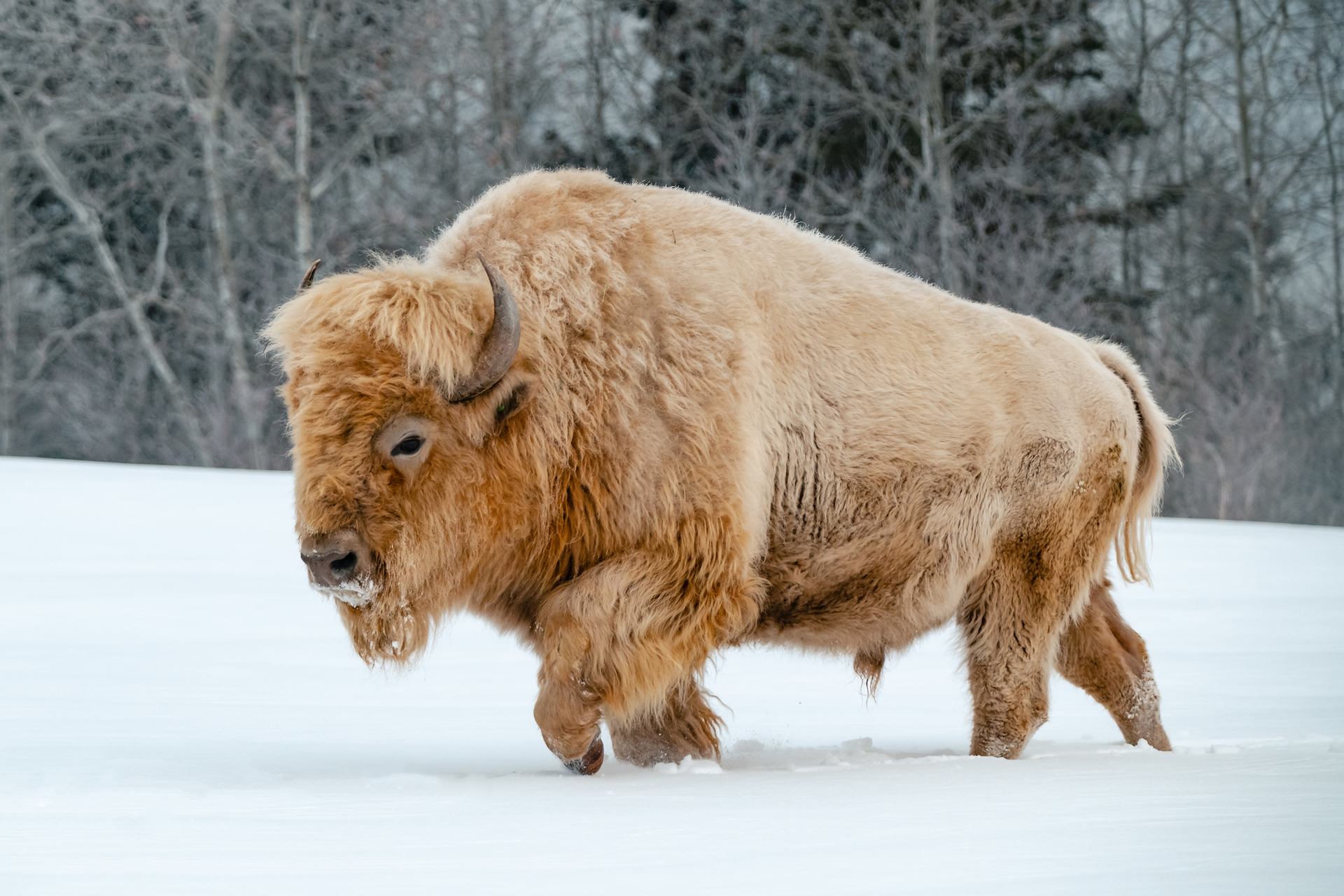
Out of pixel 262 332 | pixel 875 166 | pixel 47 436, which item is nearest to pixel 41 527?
pixel 262 332

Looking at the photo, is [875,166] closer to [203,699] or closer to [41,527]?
[41,527]

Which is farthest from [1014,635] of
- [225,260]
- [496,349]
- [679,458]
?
[225,260]

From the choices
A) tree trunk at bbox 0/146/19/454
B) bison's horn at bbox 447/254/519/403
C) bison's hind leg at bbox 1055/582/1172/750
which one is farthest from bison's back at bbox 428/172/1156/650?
tree trunk at bbox 0/146/19/454

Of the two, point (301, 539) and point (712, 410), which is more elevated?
point (712, 410)

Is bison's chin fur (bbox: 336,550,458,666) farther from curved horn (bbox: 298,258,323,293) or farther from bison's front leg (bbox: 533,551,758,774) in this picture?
curved horn (bbox: 298,258,323,293)

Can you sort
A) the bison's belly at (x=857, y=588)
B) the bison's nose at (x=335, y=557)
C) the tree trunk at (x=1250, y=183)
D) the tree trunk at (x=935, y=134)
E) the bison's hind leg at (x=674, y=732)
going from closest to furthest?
the bison's nose at (x=335, y=557) < the bison's hind leg at (x=674, y=732) < the bison's belly at (x=857, y=588) < the tree trunk at (x=935, y=134) < the tree trunk at (x=1250, y=183)

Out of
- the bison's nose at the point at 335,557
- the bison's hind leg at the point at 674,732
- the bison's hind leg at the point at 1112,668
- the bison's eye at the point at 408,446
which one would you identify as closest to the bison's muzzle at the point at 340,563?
the bison's nose at the point at 335,557

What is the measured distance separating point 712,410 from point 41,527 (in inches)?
321

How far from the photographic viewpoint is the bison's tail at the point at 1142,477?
611cm

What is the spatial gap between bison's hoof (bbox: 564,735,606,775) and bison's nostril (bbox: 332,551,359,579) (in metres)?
0.93

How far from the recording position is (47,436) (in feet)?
88.1

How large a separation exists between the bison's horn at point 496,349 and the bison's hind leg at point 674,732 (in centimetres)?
130

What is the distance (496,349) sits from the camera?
4.62 m

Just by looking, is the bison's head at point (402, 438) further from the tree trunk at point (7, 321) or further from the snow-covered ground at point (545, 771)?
the tree trunk at point (7, 321)
